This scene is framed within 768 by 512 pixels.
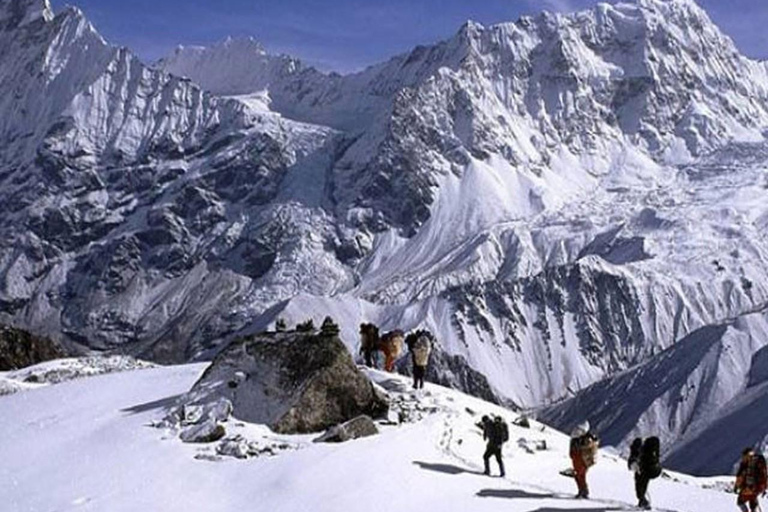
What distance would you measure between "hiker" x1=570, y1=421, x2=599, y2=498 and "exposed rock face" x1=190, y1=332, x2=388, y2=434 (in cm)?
799

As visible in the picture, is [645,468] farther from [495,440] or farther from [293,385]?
[293,385]

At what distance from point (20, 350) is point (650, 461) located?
215 feet

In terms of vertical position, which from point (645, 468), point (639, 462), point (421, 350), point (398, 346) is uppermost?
point (398, 346)

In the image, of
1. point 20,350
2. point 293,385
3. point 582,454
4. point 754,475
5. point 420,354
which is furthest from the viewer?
point 20,350

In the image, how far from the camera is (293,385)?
36438 mm

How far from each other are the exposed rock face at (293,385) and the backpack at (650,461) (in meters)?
10.3

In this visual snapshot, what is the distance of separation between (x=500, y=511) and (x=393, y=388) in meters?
13.5

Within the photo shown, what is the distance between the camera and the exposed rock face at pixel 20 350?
81.2 metres

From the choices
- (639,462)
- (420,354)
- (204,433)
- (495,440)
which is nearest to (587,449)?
(639,462)

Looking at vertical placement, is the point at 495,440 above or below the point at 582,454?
above

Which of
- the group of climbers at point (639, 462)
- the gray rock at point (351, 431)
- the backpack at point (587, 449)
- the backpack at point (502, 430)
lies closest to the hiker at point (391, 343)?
the gray rock at point (351, 431)

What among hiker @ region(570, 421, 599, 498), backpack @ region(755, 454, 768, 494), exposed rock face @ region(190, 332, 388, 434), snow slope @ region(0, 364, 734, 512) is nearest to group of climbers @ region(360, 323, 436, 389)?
snow slope @ region(0, 364, 734, 512)

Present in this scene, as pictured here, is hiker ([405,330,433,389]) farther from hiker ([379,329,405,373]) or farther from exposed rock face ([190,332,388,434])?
exposed rock face ([190,332,388,434])

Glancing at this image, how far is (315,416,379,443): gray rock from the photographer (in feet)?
111
